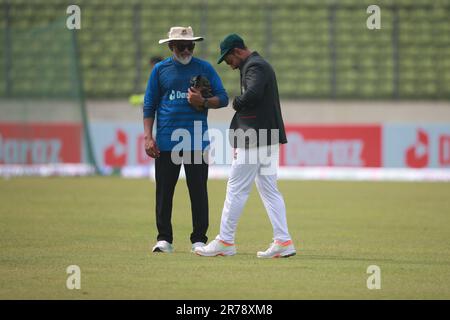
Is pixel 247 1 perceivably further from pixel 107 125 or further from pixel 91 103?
pixel 107 125

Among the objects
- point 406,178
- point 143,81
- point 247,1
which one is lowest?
point 406,178

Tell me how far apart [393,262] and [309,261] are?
2.74 ft

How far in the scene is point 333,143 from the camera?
23922mm

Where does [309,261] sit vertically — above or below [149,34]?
below

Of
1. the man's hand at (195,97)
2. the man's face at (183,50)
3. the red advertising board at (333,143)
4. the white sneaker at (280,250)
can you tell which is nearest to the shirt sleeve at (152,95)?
the man's face at (183,50)

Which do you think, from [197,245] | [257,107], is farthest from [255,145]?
[197,245]

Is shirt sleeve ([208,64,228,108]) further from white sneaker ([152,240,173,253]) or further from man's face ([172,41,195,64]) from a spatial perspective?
white sneaker ([152,240,173,253])

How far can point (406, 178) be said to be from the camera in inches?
939

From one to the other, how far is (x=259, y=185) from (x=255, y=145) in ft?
1.42

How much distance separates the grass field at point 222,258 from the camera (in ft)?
28.2

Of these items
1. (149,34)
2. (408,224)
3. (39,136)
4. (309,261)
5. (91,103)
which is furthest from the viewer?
(149,34)
